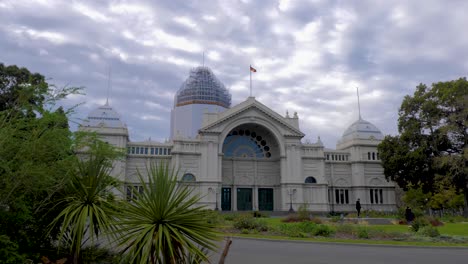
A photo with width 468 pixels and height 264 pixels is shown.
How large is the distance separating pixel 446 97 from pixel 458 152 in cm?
754

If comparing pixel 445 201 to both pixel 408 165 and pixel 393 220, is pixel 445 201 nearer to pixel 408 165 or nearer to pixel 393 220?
pixel 408 165

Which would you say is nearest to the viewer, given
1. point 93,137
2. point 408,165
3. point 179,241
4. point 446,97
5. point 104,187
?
point 179,241

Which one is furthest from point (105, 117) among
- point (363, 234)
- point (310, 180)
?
point (363, 234)

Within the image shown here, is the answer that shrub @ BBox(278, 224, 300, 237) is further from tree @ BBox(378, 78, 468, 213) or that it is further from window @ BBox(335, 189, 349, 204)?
window @ BBox(335, 189, 349, 204)

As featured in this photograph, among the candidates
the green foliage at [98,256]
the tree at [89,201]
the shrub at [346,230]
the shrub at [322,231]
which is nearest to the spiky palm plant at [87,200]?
the tree at [89,201]

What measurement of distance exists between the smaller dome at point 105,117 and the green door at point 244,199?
67.7 ft

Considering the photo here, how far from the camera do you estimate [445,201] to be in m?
64.0

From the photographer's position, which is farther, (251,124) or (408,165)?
(251,124)

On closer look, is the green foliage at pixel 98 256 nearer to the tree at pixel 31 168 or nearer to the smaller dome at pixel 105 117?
the tree at pixel 31 168

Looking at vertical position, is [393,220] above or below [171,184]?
below

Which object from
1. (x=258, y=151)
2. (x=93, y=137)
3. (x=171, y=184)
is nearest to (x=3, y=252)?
(x=93, y=137)

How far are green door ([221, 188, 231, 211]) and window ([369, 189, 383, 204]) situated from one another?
22928 millimetres

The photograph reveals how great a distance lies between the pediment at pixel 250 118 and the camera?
54.8 m

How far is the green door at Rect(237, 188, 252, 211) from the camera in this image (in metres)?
56.9
